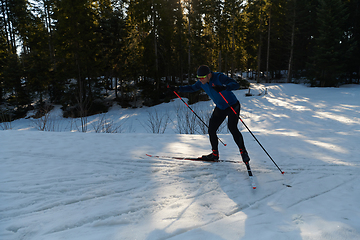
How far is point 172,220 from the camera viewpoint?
2.46 m

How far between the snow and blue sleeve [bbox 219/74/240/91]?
1.53 meters

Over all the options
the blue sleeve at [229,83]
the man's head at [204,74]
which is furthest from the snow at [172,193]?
the man's head at [204,74]

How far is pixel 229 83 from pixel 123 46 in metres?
21.6

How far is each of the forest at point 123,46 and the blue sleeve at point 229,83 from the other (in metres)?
16.6

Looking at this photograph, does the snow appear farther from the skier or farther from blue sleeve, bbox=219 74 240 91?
blue sleeve, bbox=219 74 240 91

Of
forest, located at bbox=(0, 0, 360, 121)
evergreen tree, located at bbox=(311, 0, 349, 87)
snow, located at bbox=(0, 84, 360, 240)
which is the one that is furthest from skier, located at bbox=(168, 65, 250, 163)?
evergreen tree, located at bbox=(311, 0, 349, 87)

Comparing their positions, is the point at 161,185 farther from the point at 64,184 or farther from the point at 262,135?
the point at 262,135

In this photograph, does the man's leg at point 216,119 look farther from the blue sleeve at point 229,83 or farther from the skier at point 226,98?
the blue sleeve at point 229,83

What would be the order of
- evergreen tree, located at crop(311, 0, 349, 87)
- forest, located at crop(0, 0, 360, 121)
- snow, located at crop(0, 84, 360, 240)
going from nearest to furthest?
1. snow, located at crop(0, 84, 360, 240)
2. forest, located at crop(0, 0, 360, 121)
3. evergreen tree, located at crop(311, 0, 349, 87)

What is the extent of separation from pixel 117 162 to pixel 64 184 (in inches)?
44.5

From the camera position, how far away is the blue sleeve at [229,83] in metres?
3.43

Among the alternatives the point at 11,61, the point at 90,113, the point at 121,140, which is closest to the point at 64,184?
the point at 121,140

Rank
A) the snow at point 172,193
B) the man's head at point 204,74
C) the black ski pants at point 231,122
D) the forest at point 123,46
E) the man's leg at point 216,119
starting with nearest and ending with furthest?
the snow at point 172,193
the man's head at point 204,74
the black ski pants at point 231,122
the man's leg at point 216,119
the forest at point 123,46

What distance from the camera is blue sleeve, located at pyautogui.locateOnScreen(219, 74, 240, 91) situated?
3.43 meters
